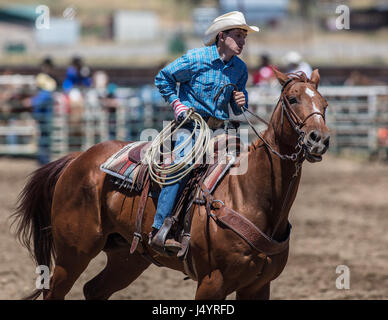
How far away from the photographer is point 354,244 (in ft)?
27.2

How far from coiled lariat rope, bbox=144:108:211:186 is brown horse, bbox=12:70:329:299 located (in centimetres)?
23

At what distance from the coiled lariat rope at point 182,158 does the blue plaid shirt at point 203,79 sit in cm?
14

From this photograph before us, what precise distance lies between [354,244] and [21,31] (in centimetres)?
3422

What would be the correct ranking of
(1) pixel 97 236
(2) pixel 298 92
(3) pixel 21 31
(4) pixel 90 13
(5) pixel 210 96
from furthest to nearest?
1. (4) pixel 90 13
2. (3) pixel 21 31
3. (1) pixel 97 236
4. (5) pixel 210 96
5. (2) pixel 298 92

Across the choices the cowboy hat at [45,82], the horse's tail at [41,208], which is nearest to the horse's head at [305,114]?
the horse's tail at [41,208]

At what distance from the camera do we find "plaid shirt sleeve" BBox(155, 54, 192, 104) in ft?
14.5

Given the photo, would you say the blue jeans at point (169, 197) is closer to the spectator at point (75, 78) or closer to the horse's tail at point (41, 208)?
the horse's tail at point (41, 208)

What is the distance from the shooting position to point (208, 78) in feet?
14.5

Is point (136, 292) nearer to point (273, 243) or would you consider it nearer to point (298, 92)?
point (273, 243)

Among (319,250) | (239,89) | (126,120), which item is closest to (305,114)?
(239,89)

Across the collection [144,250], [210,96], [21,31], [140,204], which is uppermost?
[21,31]

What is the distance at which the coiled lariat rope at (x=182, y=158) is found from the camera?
14.3 feet

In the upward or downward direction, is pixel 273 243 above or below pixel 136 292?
above

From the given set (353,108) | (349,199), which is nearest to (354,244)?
(349,199)
